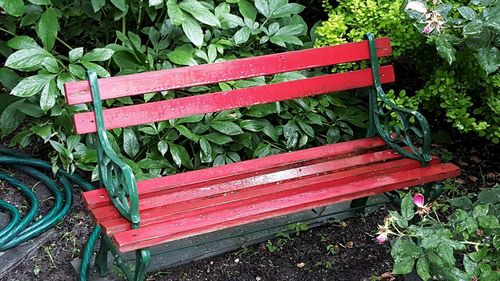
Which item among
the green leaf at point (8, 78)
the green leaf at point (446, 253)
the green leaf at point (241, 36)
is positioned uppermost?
the green leaf at point (446, 253)

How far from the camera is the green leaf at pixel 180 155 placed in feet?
12.0

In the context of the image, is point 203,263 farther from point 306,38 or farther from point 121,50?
point 306,38

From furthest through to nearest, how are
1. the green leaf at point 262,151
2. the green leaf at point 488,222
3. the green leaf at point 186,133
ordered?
the green leaf at point 262,151 < the green leaf at point 186,133 < the green leaf at point 488,222

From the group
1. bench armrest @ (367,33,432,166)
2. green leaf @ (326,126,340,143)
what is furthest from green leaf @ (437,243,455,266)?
green leaf @ (326,126,340,143)

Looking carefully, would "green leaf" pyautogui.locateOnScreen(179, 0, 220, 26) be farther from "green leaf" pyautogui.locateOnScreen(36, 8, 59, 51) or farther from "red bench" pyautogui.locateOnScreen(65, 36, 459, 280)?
"green leaf" pyautogui.locateOnScreen(36, 8, 59, 51)

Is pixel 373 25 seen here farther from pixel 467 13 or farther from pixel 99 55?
pixel 99 55

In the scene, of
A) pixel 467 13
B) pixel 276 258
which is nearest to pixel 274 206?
pixel 276 258

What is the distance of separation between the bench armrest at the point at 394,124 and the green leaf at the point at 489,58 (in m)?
0.37

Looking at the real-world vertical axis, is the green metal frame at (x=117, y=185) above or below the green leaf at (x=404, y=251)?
below

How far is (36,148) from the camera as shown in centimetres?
409

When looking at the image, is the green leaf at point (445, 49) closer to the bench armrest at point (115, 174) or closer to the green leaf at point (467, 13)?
the green leaf at point (467, 13)

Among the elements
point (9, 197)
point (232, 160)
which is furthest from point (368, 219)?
point (9, 197)

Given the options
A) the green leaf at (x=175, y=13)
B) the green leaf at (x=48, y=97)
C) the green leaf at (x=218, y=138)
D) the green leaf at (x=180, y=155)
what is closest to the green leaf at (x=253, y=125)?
the green leaf at (x=218, y=138)

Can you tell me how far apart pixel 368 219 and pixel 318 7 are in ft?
5.41
